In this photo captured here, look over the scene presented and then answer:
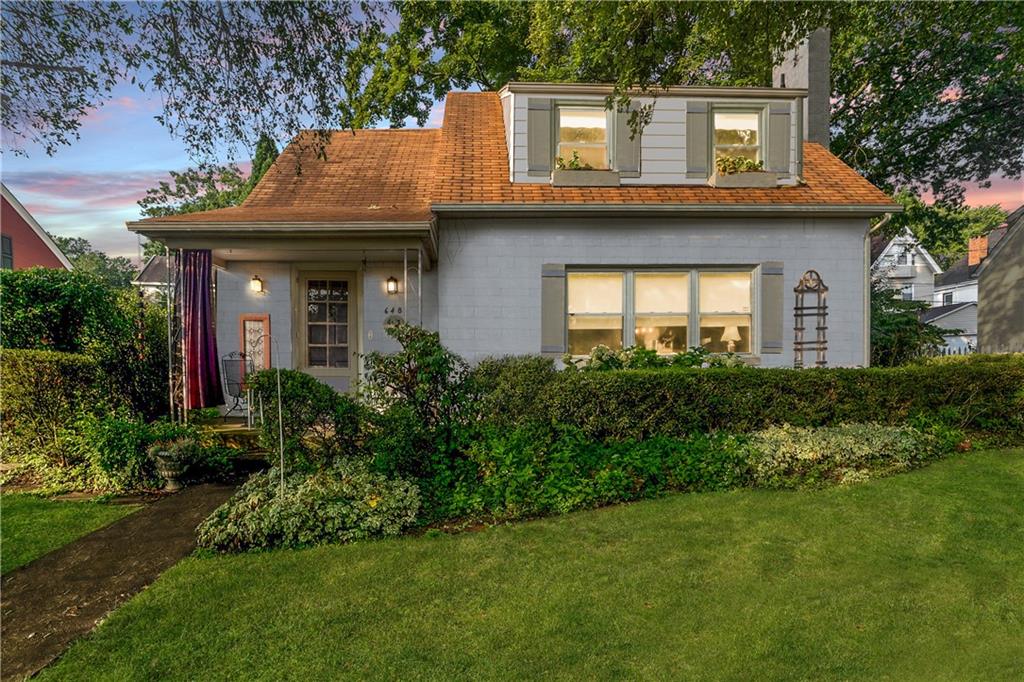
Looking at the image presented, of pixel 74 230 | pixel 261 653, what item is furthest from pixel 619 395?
pixel 74 230

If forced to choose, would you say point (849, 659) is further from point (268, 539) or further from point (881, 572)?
point (268, 539)

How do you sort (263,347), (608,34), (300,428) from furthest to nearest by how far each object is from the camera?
(263,347) < (608,34) < (300,428)

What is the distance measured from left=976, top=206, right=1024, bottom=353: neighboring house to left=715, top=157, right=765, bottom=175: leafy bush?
1253 cm

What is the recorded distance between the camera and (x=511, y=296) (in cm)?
809

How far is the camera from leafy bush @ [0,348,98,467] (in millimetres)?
A: 5828

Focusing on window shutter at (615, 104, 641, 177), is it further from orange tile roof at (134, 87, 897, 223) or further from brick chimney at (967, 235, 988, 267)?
brick chimney at (967, 235, 988, 267)

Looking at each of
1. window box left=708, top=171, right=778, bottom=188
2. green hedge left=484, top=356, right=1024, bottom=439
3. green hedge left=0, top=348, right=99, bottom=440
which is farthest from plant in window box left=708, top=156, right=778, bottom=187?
green hedge left=0, top=348, right=99, bottom=440

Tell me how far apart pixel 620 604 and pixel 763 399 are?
11.7ft

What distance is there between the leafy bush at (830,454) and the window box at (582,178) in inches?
184

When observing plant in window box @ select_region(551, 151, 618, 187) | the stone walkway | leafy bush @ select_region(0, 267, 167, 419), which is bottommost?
the stone walkway

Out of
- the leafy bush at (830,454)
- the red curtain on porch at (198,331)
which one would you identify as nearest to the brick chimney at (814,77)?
the leafy bush at (830,454)

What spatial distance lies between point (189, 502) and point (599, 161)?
7479mm

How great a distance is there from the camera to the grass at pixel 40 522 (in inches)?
160

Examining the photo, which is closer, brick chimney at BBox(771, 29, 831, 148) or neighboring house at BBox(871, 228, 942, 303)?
brick chimney at BBox(771, 29, 831, 148)
